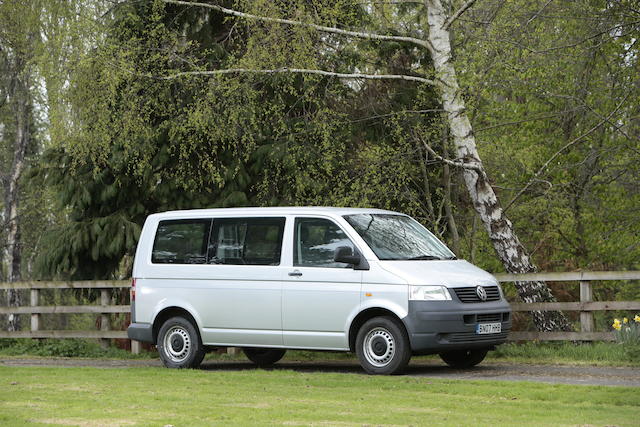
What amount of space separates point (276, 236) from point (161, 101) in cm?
576

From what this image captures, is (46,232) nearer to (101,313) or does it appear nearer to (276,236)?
(101,313)

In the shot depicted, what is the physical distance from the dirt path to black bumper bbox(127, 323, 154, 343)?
0.78 m

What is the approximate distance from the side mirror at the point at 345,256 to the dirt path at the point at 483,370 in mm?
1543

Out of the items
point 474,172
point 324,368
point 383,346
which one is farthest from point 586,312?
point 324,368

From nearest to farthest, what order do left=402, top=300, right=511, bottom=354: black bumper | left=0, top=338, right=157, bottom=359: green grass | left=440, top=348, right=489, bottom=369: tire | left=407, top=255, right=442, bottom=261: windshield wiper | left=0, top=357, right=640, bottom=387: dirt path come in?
left=0, top=357, right=640, bottom=387: dirt path → left=402, top=300, right=511, bottom=354: black bumper → left=407, top=255, right=442, bottom=261: windshield wiper → left=440, top=348, right=489, bottom=369: tire → left=0, top=338, right=157, bottom=359: green grass

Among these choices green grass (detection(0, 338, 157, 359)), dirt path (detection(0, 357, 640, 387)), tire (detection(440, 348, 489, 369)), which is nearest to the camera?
dirt path (detection(0, 357, 640, 387))

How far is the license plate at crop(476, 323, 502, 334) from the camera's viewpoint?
527 inches

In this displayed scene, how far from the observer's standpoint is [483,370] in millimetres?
13945

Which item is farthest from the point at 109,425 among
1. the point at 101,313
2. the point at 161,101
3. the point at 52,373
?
the point at 161,101

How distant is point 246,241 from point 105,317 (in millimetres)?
5015

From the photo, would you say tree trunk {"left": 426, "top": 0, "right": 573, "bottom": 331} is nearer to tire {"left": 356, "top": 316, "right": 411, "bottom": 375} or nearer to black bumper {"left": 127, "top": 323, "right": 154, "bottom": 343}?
tire {"left": 356, "top": 316, "right": 411, "bottom": 375}

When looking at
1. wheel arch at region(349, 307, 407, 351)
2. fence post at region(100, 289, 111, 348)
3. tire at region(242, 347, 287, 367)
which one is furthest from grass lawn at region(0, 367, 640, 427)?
fence post at region(100, 289, 111, 348)

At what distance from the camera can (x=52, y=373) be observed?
47.5ft

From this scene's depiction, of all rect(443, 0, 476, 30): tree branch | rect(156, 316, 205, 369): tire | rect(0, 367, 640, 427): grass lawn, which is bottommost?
rect(0, 367, 640, 427): grass lawn
